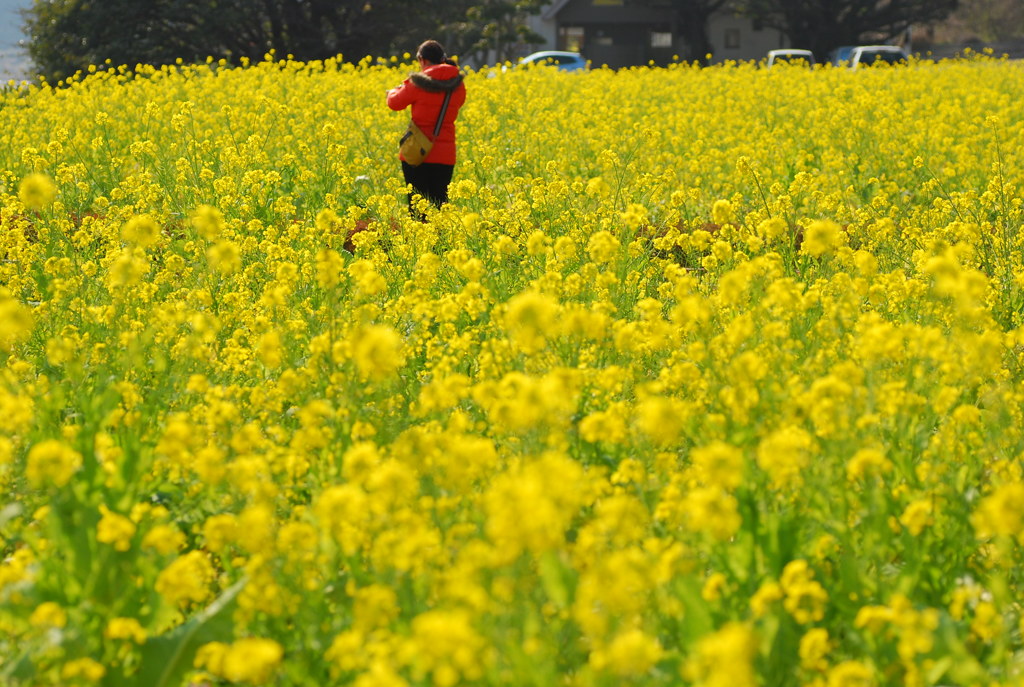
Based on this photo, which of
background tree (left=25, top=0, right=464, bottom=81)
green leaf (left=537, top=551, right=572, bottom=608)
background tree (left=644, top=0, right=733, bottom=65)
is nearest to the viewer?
green leaf (left=537, top=551, right=572, bottom=608)

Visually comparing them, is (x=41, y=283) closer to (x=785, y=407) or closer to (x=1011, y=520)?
(x=785, y=407)

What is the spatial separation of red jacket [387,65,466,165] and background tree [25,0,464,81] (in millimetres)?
19588

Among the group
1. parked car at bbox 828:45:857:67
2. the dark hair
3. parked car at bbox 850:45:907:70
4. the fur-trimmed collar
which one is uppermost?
the dark hair

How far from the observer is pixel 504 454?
383 centimetres

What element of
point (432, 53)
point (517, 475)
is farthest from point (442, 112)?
point (517, 475)

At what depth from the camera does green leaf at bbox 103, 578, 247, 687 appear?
282 centimetres

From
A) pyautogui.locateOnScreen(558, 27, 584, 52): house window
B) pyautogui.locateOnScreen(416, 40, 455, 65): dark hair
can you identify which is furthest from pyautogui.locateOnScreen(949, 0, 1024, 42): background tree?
pyautogui.locateOnScreen(416, 40, 455, 65): dark hair

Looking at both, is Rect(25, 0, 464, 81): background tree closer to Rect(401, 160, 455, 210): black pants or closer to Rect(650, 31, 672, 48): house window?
Rect(401, 160, 455, 210): black pants

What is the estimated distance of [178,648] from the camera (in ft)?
9.31

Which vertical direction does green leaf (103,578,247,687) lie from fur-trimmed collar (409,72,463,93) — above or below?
below

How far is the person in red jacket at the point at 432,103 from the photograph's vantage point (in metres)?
8.28

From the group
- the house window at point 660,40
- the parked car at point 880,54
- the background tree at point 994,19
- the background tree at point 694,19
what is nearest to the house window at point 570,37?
the house window at point 660,40

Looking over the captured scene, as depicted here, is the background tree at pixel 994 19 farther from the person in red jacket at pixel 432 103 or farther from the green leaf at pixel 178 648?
the green leaf at pixel 178 648

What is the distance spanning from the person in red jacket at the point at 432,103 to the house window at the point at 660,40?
4518 centimetres
